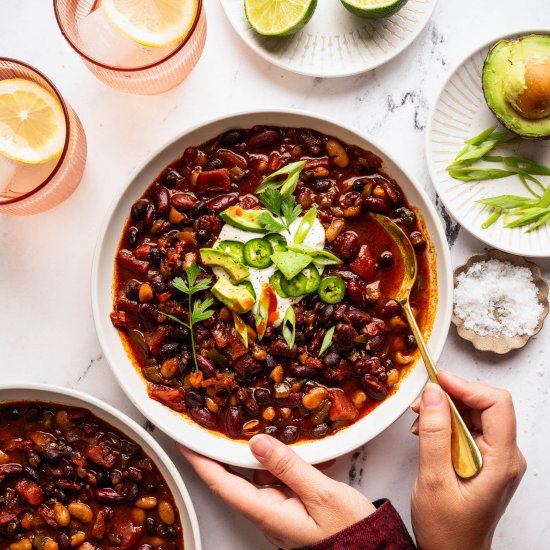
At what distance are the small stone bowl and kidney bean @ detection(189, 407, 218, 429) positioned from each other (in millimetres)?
1346

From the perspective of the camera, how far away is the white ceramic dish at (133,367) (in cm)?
327

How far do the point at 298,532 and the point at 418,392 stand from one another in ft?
2.87

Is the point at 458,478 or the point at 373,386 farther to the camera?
the point at 373,386

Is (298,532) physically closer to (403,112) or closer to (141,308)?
(141,308)

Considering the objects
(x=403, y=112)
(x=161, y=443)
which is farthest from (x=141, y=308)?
(x=403, y=112)

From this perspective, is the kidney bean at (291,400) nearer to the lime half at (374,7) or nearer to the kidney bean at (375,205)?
the kidney bean at (375,205)

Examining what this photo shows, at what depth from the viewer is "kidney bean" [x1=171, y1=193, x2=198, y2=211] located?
3.39m

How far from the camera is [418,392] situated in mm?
3295

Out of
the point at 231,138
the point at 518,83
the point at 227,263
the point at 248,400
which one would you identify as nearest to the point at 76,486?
the point at 248,400

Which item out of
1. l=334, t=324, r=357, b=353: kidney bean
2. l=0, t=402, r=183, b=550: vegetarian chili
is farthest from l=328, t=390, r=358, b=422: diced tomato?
l=0, t=402, r=183, b=550: vegetarian chili

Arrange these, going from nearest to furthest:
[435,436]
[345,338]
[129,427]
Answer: [435,436]
[129,427]
[345,338]

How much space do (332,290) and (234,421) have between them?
2.68ft

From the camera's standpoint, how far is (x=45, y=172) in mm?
3350

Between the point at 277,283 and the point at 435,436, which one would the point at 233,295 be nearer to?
the point at 277,283
